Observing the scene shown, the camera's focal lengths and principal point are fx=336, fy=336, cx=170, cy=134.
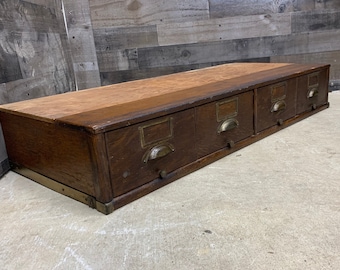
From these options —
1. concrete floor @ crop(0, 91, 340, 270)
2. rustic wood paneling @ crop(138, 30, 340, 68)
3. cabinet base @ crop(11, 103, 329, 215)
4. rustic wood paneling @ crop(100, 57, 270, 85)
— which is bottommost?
concrete floor @ crop(0, 91, 340, 270)

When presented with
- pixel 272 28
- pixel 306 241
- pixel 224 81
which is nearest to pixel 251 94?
pixel 224 81

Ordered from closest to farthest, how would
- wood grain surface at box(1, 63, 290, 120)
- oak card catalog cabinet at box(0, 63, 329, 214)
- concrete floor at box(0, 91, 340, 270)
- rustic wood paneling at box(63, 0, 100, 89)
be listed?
1. concrete floor at box(0, 91, 340, 270)
2. oak card catalog cabinet at box(0, 63, 329, 214)
3. wood grain surface at box(1, 63, 290, 120)
4. rustic wood paneling at box(63, 0, 100, 89)

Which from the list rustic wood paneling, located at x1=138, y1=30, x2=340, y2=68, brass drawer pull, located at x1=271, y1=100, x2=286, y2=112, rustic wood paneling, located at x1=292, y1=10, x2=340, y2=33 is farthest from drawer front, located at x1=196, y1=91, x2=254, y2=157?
rustic wood paneling, located at x1=292, y1=10, x2=340, y2=33

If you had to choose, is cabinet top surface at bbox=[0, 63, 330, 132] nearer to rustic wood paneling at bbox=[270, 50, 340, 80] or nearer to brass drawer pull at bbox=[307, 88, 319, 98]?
brass drawer pull at bbox=[307, 88, 319, 98]

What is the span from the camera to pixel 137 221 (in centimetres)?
79

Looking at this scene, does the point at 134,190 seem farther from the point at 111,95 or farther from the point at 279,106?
the point at 279,106

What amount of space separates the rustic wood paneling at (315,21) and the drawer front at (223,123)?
3.25 feet

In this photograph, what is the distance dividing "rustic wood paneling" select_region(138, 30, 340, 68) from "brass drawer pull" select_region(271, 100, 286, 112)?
0.73 meters

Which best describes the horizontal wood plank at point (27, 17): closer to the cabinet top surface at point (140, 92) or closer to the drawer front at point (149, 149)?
the cabinet top surface at point (140, 92)

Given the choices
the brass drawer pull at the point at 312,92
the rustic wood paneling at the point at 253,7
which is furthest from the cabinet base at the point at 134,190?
the rustic wood paneling at the point at 253,7

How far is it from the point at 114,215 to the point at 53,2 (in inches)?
48.5

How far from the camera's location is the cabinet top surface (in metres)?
0.95

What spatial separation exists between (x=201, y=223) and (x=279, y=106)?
701mm

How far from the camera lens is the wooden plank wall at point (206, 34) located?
184cm
